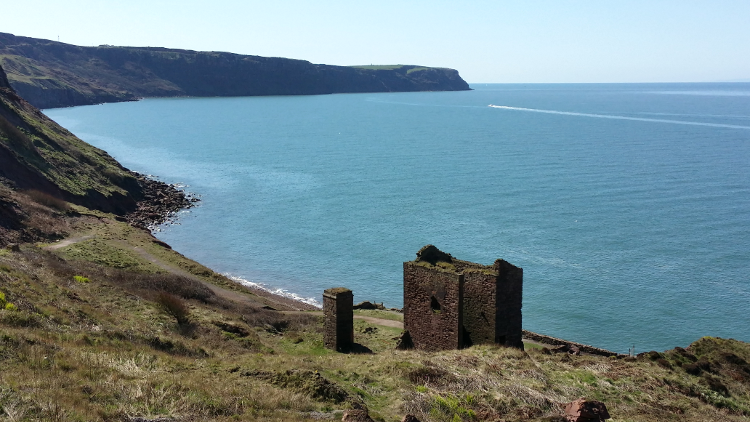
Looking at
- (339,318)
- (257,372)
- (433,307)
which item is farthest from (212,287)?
(257,372)

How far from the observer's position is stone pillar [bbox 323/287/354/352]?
27469 mm

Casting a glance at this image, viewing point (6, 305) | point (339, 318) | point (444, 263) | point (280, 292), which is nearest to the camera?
point (6, 305)

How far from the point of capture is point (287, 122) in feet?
602

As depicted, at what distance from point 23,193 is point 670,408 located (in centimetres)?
5079

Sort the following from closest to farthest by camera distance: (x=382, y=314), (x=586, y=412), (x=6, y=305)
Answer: (x=586, y=412) → (x=6, y=305) → (x=382, y=314)

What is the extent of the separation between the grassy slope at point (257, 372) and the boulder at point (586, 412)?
1.82 ft

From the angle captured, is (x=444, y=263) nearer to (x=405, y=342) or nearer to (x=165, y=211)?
(x=405, y=342)

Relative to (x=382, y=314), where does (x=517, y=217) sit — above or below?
above

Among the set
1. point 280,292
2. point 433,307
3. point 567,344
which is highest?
point 433,307

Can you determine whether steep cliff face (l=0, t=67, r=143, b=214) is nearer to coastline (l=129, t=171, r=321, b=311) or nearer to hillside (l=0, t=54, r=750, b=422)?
coastline (l=129, t=171, r=321, b=311)

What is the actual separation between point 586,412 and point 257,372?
913cm

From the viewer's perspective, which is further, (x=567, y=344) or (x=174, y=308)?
(x=567, y=344)

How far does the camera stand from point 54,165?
6338 cm

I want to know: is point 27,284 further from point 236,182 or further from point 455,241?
point 236,182
